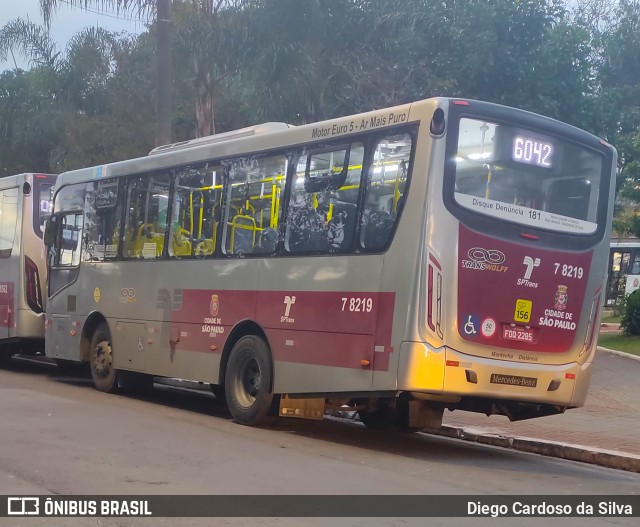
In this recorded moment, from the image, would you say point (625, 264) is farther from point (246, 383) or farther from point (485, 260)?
point (485, 260)

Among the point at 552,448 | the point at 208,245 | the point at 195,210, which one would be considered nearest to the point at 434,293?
the point at 552,448

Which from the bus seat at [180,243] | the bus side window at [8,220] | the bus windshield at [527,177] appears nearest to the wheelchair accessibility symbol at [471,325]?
the bus windshield at [527,177]

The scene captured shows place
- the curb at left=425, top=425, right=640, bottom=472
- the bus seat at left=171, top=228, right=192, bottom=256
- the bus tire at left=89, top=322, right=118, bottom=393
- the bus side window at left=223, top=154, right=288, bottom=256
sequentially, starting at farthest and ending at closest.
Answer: the bus tire at left=89, top=322, right=118, bottom=393 → the bus seat at left=171, top=228, right=192, bottom=256 → the bus side window at left=223, top=154, right=288, bottom=256 → the curb at left=425, top=425, right=640, bottom=472

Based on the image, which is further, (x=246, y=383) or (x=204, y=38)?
(x=204, y=38)

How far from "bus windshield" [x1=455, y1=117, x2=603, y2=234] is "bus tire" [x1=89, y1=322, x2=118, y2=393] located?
753 centimetres

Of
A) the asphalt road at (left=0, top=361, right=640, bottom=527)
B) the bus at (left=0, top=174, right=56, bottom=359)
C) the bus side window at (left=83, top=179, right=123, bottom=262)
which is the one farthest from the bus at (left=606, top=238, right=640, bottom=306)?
the asphalt road at (left=0, top=361, right=640, bottom=527)

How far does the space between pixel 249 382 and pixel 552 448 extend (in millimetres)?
3771

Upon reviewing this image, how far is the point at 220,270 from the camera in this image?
1305 cm

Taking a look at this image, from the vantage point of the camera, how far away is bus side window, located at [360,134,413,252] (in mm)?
10461

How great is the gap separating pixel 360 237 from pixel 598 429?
4723mm

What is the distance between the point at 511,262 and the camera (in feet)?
34.4

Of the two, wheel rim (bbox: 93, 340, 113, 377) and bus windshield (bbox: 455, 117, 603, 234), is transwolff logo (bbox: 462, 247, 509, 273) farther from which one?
wheel rim (bbox: 93, 340, 113, 377)

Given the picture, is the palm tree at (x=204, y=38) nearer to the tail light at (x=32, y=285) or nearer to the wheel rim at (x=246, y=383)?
the tail light at (x=32, y=285)

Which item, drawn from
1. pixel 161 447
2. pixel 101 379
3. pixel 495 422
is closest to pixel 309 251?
pixel 161 447
